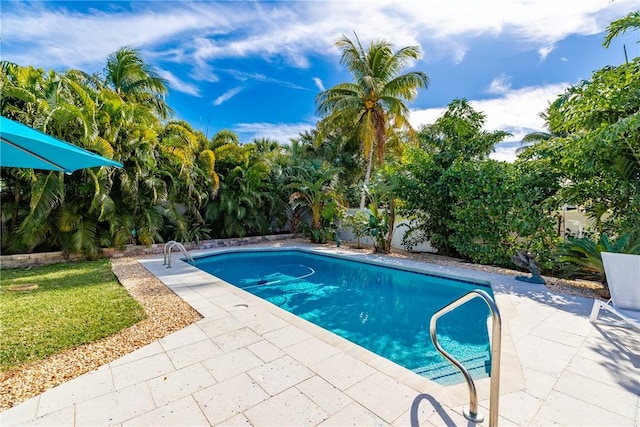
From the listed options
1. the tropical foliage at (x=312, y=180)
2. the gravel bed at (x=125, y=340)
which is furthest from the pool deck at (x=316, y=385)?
the tropical foliage at (x=312, y=180)

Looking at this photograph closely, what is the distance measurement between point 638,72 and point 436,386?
7.74 m

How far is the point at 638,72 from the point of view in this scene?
5.92 metres

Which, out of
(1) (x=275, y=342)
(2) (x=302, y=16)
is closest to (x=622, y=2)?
(2) (x=302, y=16)

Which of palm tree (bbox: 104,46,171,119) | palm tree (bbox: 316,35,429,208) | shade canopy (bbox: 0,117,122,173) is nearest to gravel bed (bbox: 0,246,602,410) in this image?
shade canopy (bbox: 0,117,122,173)

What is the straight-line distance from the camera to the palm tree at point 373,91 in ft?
54.5

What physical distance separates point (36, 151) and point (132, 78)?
13.2 meters

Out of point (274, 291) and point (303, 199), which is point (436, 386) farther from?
point (303, 199)

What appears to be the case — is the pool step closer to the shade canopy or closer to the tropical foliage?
the tropical foliage

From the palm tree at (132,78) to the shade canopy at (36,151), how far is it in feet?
36.2

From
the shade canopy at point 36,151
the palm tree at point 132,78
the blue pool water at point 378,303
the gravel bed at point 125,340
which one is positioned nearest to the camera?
the shade canopy at point 36,151

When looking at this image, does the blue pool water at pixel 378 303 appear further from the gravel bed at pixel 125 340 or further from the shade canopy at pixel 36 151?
the shade canopy at pixel 36 151

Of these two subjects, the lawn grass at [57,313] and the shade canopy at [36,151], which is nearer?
the shade canopy at [36,151]

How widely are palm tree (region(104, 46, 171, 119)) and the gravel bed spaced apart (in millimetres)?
9898

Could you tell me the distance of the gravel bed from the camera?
2986 millimetres
